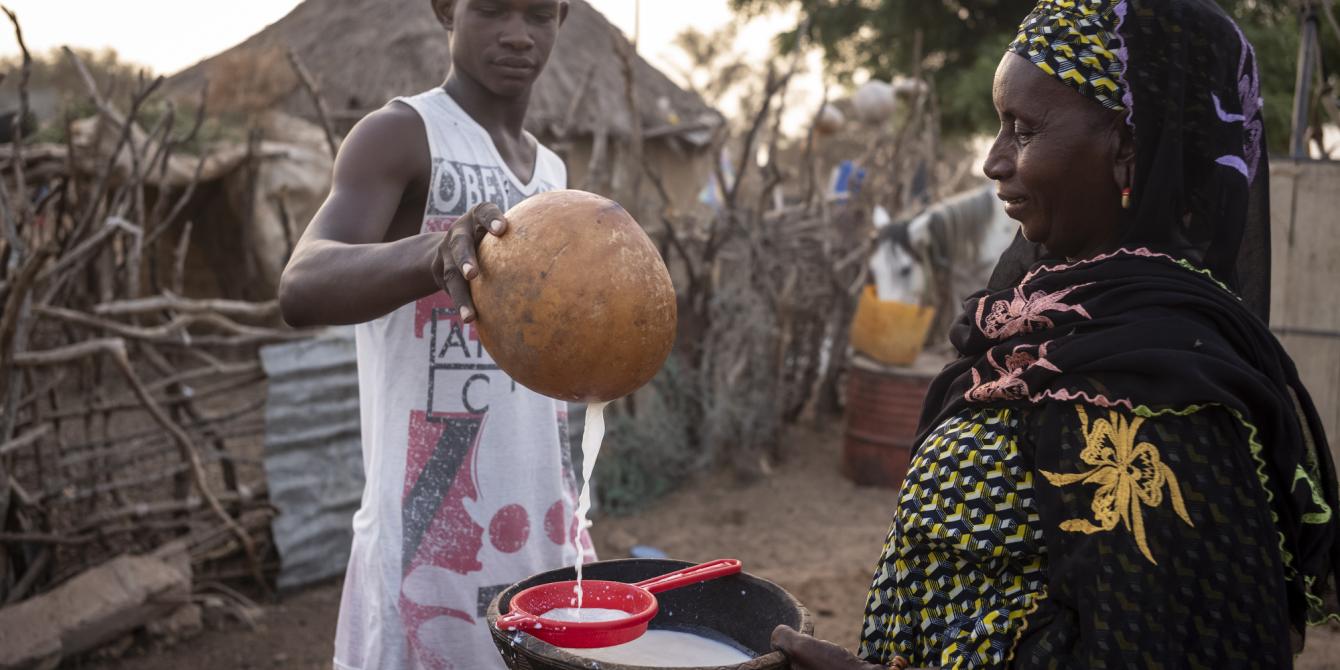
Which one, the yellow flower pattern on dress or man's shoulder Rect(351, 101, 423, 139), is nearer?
the yellow flower pattern on dress

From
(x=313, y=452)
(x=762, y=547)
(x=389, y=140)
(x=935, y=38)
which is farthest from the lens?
(x=935, y=38)

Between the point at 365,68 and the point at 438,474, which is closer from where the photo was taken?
the point at 438,474

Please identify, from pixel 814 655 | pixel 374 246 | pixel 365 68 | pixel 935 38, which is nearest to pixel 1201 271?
A: pixel 814 655

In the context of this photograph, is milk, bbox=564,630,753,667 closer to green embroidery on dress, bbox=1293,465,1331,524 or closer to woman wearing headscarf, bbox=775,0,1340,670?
woman wearing headscarf, bbox=775,0,1340,670

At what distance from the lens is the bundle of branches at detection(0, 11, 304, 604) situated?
3695mm

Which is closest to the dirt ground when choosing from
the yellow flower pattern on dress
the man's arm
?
the man's arm

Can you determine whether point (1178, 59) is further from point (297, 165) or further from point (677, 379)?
point (297, 165)

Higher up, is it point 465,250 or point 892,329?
point 465,250

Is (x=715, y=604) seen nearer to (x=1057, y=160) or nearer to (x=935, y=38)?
(x=1057, y=160)

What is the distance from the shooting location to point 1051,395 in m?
1.29

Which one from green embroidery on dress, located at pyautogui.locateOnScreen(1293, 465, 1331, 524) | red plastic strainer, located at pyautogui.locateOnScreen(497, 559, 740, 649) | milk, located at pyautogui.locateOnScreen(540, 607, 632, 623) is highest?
green embroidery on dress, located at pyautogui.locateOnScreen(1293, 465, 1331, 524)

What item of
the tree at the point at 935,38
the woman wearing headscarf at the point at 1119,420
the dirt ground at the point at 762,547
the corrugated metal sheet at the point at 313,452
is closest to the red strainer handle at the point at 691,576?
the woman wearing headscarf at the point at 1119,420

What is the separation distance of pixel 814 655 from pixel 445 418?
2.90 ft

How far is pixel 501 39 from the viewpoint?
6.08 feet
